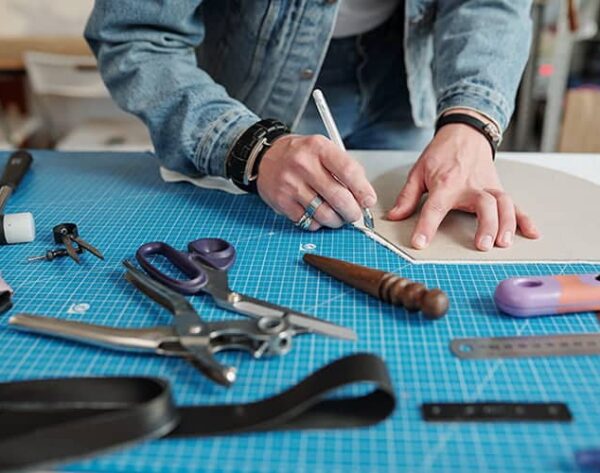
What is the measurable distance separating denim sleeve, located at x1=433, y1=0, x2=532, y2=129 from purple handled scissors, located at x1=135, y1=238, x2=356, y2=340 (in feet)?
1.25

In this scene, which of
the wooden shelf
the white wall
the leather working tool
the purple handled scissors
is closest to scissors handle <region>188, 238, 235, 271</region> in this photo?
the purple handled scissors

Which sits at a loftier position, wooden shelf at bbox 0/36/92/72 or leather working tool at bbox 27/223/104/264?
leather working tool at bbox 27/223/104/264

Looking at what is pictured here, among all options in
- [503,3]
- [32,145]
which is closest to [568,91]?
[503,3]

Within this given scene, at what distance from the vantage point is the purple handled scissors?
48 centimetres

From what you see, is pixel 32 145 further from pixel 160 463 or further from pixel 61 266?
pixel 160 463

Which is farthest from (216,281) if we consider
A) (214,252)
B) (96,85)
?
(96,85)

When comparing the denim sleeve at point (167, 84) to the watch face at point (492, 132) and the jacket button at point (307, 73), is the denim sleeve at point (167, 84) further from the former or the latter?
the watch face at point (492, 132)

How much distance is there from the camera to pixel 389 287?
0.52 m

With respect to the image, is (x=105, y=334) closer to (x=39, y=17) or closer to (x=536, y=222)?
(x=536, y=222)

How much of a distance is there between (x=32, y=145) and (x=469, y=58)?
1.76m

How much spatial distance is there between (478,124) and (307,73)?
284 mm

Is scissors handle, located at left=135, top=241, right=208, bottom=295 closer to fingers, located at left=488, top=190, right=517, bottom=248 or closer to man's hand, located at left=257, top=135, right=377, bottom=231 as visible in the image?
man's hand, located at left=257, top=135, right=377, bottom=231

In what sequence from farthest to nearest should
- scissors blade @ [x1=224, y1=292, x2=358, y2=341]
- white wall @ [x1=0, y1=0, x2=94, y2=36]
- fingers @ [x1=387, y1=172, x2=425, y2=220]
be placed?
white wall @ [x1=0, y1=0, x2=94, y2=36] < fingers @ [x1=387, y1=172, x2=425, y2=220] < scissors blade @ [x1=224, y1=292, x2=358, y2=341]

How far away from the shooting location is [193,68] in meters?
0.79
